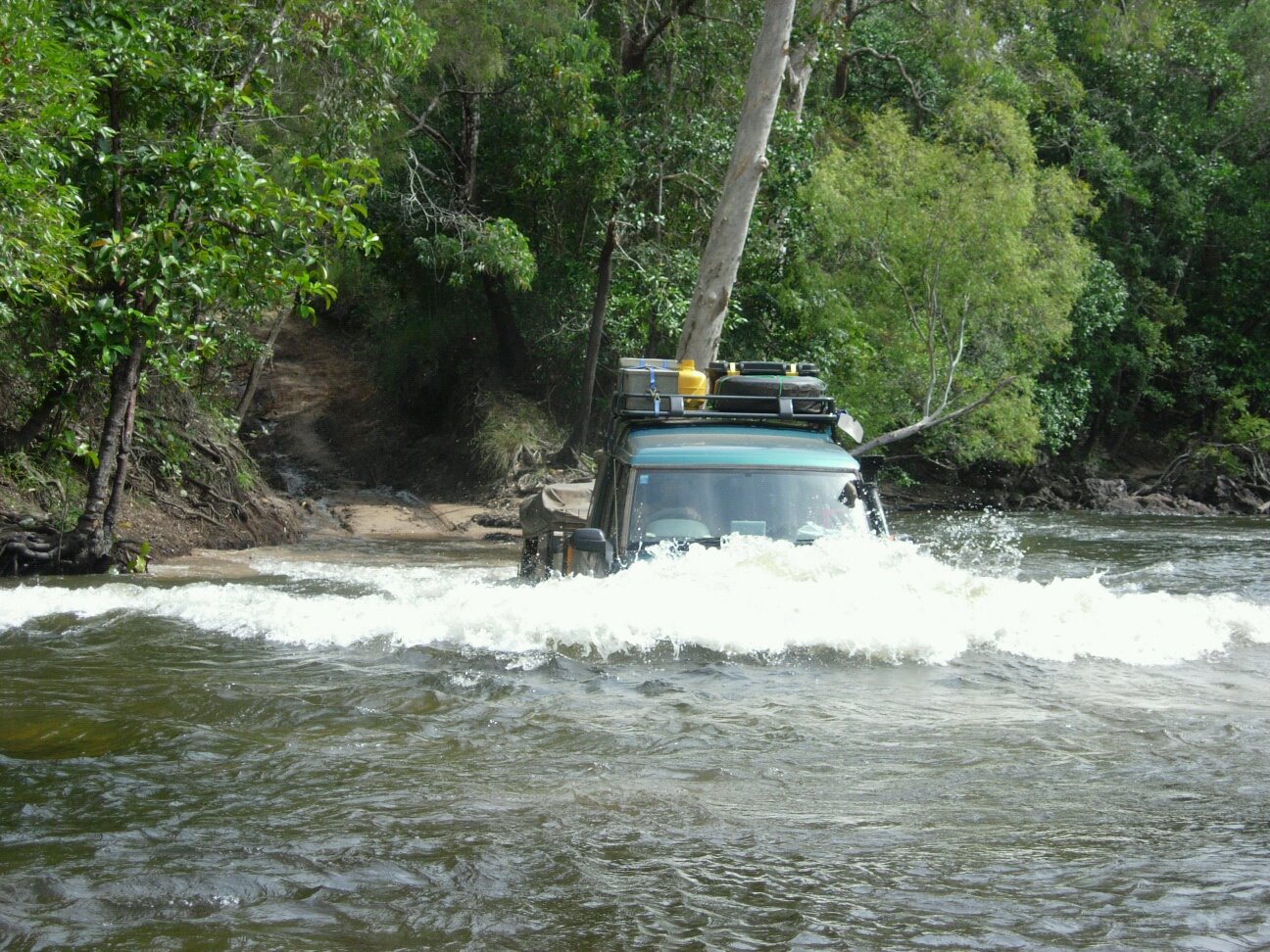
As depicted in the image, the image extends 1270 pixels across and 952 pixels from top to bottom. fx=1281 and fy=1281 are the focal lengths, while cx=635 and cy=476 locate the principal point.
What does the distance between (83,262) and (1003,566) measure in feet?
39.7

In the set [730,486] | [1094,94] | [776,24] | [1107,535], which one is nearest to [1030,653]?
[730,486]

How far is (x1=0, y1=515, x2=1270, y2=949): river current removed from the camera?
4.20 meters

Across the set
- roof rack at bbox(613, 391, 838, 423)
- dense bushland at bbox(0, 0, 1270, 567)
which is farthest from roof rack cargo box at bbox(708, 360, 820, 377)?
dense bushland at bbox(0, 0, 1270, 567)

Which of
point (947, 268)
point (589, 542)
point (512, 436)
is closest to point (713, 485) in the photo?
point (589, 542)

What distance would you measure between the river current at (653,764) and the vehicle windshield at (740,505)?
0.71ft

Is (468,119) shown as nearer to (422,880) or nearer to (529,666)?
(529,666)

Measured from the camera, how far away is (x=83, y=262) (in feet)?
37.8

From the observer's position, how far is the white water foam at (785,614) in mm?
8281

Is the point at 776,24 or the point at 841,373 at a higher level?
the point at 776,24

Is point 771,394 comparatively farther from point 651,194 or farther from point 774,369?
point 651,194

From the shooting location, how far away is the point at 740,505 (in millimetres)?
8477

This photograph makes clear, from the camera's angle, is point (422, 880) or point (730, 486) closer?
point (422, 880)

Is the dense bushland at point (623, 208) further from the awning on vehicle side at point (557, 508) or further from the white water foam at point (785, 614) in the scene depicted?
the white water foam at point (785, 614)

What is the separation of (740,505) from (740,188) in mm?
9526
